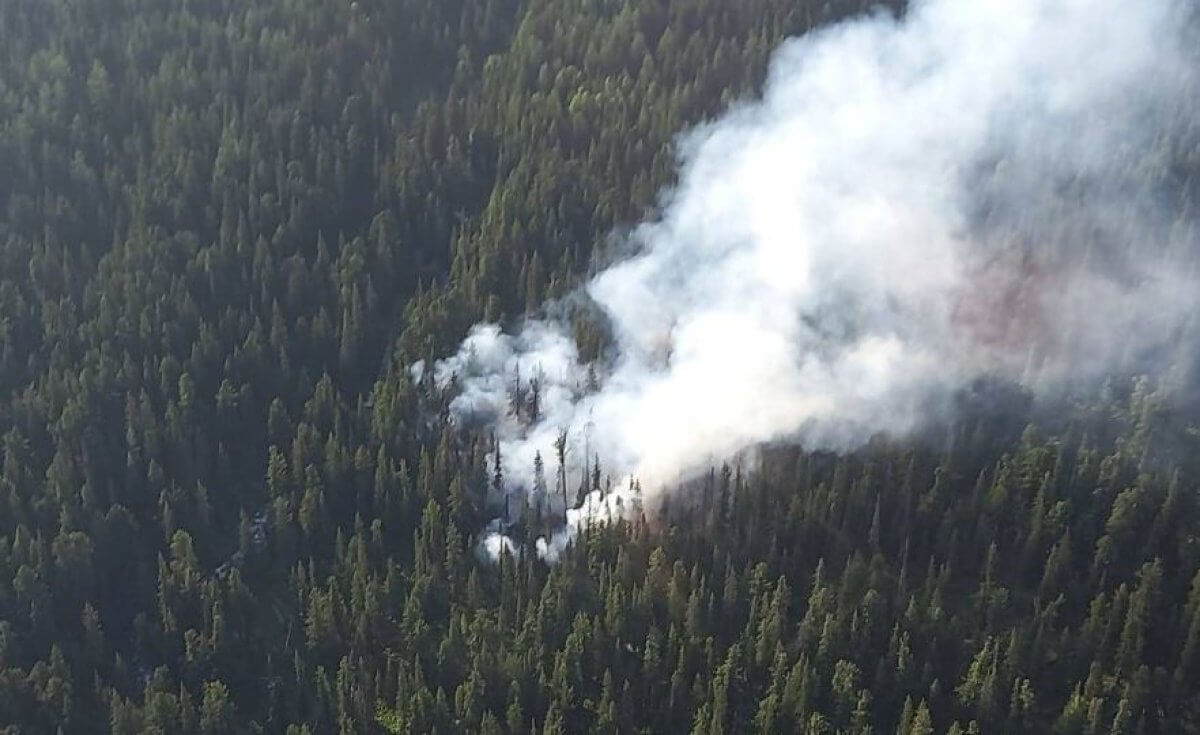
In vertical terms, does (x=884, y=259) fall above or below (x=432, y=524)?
above

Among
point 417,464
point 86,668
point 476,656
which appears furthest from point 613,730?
point 86,668

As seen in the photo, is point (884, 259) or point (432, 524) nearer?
point (432, 524)

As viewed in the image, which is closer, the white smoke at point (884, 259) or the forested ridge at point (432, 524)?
the forested ridge at point (432, 524)

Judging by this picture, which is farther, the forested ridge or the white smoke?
the white smoke

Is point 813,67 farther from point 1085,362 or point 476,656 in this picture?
point 476,656
